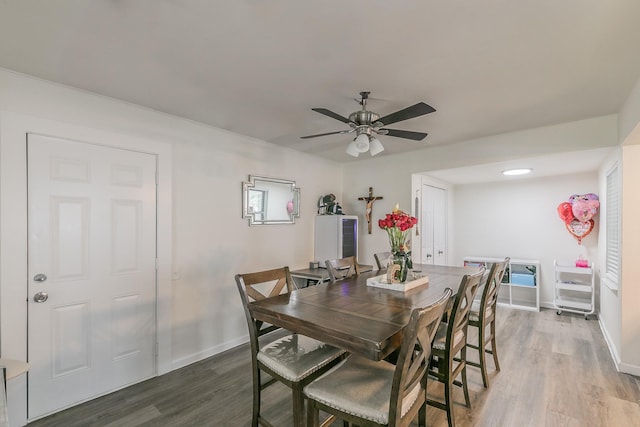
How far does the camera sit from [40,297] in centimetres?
215

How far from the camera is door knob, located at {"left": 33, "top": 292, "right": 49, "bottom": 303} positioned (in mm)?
2133

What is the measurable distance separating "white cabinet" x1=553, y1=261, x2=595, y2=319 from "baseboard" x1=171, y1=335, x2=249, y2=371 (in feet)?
15.0

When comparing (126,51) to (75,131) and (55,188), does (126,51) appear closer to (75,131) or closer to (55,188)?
(75,131)

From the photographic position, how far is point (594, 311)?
4.22m

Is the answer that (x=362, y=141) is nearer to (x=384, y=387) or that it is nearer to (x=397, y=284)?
(x=397, y=284)

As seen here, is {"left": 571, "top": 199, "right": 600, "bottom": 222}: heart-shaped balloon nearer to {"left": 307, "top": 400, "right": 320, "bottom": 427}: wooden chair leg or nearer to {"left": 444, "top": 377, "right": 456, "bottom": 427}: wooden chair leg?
{"left": 444, "top": 377, "right": 456, "bottom": 427}: wooden chair leg

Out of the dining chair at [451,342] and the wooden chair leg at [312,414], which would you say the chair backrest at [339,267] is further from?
the wooden chair leg at [312,414]

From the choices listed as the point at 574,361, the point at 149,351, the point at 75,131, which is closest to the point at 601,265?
the point at 574,361

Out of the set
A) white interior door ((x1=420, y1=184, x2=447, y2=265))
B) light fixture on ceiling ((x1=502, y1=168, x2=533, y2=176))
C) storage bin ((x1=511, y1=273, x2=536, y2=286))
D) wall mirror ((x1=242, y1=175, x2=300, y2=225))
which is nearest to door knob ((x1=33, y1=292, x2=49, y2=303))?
wall mirror ((x1=242, y1=175, x2=300, y2=225))

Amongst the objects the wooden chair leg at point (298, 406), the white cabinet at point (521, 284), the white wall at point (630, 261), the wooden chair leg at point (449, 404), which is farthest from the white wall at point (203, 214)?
the white cabinet at point (521, 284)

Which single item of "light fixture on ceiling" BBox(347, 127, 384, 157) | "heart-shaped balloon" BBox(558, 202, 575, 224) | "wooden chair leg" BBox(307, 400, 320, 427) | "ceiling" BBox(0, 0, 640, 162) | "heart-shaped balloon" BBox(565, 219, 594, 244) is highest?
"ceiling" BBox(0, 0, 640, 162)

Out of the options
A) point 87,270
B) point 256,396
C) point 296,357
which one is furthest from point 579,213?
point 87,270

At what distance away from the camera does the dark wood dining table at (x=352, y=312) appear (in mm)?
1376

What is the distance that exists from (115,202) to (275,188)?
1.78 metres
